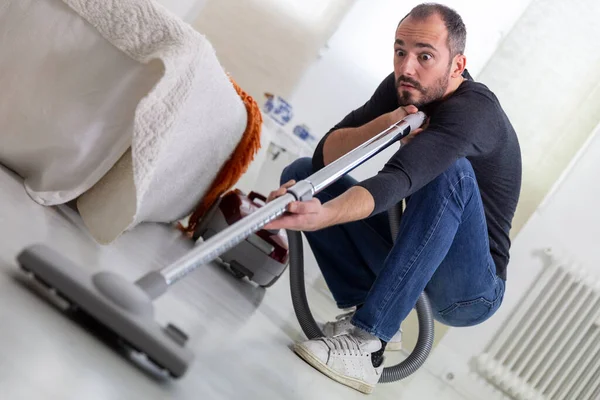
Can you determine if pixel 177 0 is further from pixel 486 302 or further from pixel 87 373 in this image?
pixel 87 373

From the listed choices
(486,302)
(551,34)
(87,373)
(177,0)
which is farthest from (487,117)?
(177,0)

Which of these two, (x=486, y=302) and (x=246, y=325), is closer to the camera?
(x=246, y=325)

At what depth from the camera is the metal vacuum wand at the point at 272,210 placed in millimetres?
868

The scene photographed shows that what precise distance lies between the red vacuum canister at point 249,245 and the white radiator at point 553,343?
4.37 feet

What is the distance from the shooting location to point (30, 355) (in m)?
0.70

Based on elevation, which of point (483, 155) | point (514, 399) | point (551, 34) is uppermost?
point (551, 34)

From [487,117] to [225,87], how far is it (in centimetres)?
63

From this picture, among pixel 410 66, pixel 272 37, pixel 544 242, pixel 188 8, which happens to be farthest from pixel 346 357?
pixel 188 8

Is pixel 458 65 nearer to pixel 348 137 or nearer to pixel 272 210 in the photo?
pixel 348 137

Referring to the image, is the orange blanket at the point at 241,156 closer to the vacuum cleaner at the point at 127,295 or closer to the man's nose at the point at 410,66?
the man's nose at the point at 410,66

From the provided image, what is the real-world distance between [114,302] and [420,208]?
2.75 ft

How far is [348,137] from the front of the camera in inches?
67.7

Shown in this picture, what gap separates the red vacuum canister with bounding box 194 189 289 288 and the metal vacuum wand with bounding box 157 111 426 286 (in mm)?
606

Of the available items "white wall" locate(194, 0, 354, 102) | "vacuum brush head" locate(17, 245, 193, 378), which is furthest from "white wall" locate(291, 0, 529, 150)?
"vacuum brush head" locate(17, 245, 193, 378)
